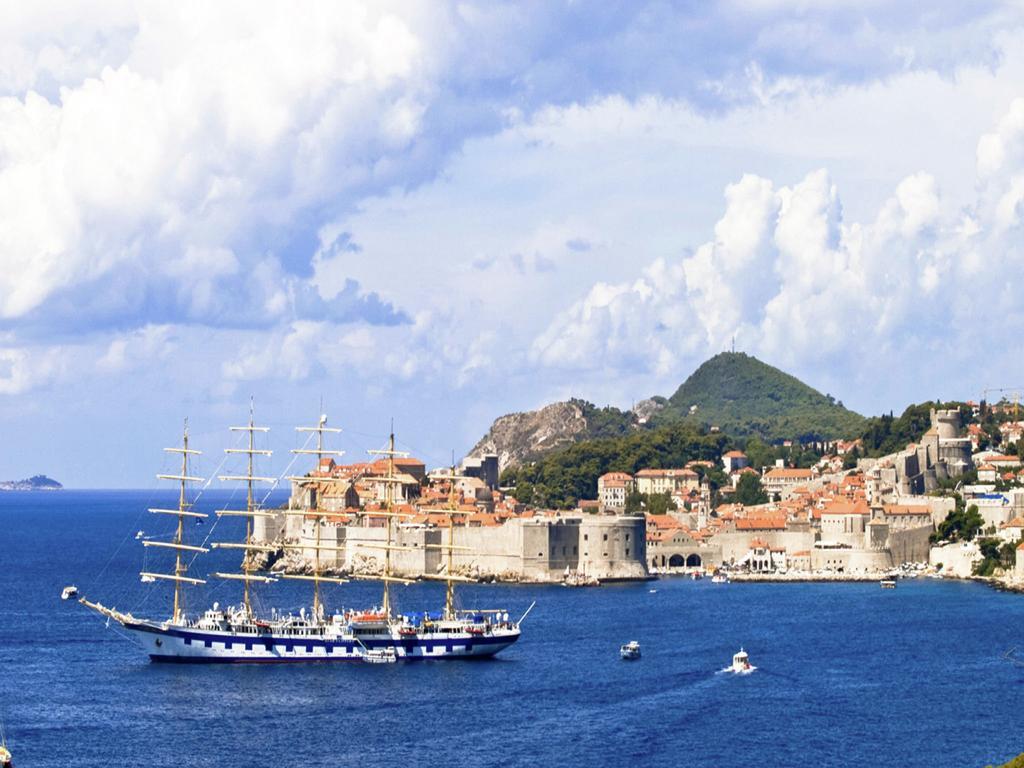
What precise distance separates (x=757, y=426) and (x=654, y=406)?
27.4 metres

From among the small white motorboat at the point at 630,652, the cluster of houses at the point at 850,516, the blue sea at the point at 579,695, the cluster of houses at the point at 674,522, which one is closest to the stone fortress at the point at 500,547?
the cluster of houses at the point at 674,522

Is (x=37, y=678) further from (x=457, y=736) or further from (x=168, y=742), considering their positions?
(x=457, y=736)

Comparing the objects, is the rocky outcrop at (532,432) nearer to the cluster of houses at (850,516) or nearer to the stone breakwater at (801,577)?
the cluster of houses at (850,516)

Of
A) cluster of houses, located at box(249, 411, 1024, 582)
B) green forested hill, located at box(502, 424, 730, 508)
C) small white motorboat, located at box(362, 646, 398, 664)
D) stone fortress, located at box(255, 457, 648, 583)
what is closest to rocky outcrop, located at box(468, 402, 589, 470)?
green forested hill, located at box(502, 424, 730, 508)

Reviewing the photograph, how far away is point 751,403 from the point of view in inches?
6988

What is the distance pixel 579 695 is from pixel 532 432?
102573mm

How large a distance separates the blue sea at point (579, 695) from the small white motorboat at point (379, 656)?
43cm

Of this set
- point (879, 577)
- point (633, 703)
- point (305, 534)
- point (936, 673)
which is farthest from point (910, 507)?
point (633, 703)

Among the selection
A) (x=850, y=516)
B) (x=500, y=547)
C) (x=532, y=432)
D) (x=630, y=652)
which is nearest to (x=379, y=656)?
(x=630, y=652)

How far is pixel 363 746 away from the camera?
111 feet

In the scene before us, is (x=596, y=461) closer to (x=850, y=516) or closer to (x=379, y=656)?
(x=850, y=516)

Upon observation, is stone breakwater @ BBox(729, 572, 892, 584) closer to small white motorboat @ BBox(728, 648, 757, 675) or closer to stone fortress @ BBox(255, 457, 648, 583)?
stone fortress @ BBox(255, 457, 648, 583)

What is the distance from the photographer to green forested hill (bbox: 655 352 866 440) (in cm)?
15112

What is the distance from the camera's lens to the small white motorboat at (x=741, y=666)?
42.6 m
